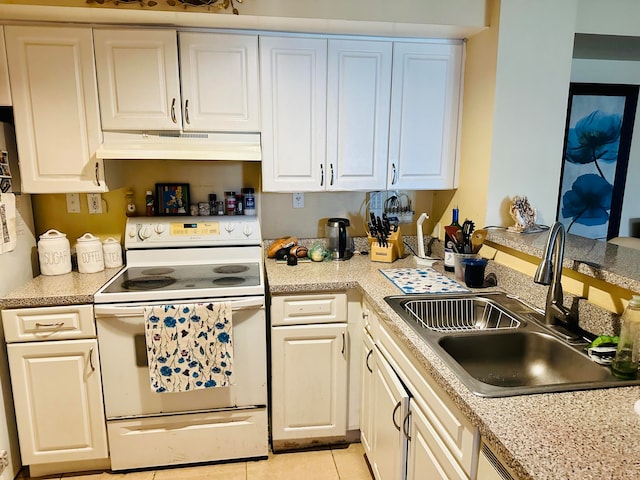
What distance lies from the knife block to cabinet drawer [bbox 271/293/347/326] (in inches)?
18.0

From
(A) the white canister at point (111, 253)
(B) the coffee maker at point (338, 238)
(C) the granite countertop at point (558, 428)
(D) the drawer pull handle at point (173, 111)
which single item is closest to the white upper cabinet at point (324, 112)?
(B) the coffee maker at point (338, 238)

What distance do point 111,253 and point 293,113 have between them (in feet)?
4.08

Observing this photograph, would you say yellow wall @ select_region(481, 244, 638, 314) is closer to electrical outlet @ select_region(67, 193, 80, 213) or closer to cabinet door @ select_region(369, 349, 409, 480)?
cabinet door @ select_region(369, 349, 409, 480)

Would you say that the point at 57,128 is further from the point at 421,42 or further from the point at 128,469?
the point at 421,42

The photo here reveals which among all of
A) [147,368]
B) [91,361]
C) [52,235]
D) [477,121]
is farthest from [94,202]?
[477,121]

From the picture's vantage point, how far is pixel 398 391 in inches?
61.6

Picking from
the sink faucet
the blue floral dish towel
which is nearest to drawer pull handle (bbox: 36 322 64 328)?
the blue floral dish towel

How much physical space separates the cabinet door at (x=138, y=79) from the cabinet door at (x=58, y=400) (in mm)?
1088

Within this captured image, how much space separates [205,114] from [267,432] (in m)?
1.64

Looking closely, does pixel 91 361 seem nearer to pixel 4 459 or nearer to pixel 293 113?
pixel 4 459

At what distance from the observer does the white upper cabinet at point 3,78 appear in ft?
6.70

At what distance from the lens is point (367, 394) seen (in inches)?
81.8

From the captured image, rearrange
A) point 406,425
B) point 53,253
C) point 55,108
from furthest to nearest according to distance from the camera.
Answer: point 53,253
point 55,108
point 406,425

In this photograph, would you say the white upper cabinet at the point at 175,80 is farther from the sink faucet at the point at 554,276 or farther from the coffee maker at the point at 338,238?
the sink faucet at the point at 554,276
